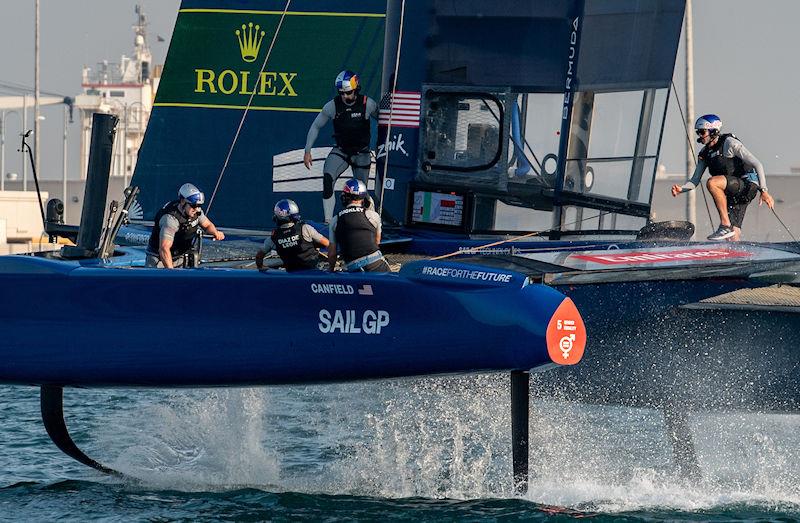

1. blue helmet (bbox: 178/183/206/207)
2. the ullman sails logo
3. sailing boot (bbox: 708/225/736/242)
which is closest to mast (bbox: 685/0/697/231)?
the ullman sails logo

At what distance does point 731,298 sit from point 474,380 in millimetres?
2224

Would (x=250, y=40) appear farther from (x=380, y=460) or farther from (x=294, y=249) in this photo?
(x=294, y=249)

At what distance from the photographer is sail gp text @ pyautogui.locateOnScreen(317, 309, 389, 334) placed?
24.6ft

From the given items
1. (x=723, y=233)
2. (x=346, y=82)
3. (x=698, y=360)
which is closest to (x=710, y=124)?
(x=723, y=233)

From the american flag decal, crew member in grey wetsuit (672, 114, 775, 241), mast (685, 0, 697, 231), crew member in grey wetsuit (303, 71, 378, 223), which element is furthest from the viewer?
mast (685, 0, 697, 231)

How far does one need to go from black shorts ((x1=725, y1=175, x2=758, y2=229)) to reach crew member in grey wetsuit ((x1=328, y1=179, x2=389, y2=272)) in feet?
10.2

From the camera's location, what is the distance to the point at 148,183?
13914 mm

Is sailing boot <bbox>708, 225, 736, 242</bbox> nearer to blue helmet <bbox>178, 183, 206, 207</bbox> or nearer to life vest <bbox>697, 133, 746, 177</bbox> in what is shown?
life vest <bbox>697, 133, 746, 177</bbox>

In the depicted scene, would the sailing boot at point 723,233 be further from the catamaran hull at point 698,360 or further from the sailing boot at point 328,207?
the sailing boot at point 328,207

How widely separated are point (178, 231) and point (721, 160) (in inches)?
154

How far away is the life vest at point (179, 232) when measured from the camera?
9.17m

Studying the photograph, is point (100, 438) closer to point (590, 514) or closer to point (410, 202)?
point (410, 202)

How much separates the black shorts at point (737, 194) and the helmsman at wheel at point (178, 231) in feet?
12.4

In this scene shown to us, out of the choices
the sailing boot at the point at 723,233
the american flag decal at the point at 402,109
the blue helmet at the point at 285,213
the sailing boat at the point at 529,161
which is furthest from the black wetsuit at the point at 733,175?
the blue helmet at the point at 285,213
